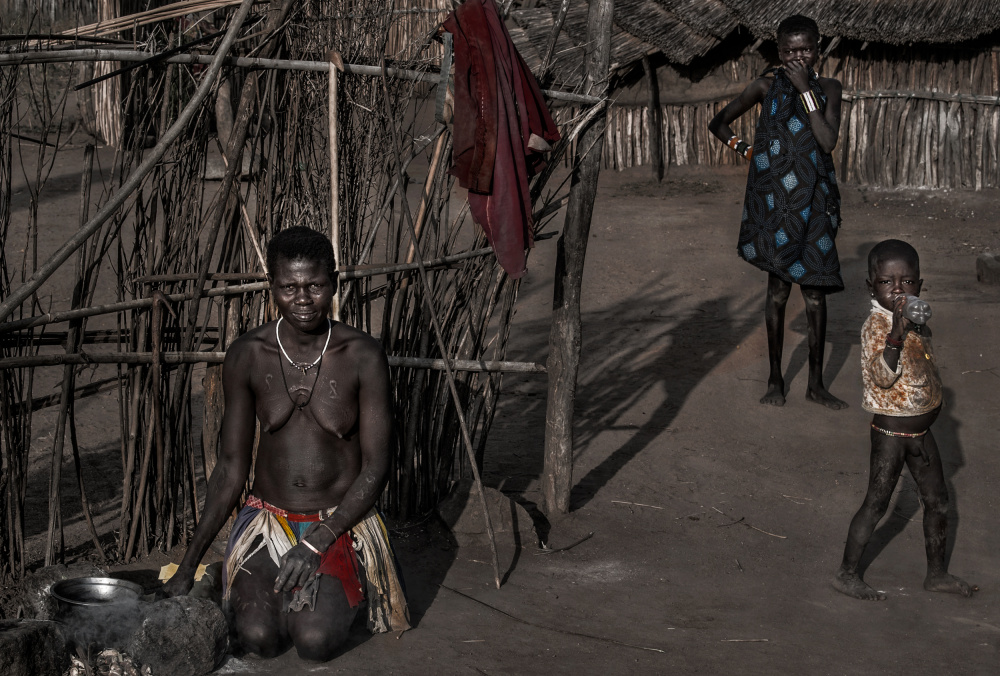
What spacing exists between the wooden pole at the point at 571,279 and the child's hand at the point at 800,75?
1.44m

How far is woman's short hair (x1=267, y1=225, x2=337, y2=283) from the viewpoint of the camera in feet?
10.3

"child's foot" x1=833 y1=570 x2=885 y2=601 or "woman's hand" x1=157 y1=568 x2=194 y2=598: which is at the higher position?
"woman's hand" x1=157 y1=568 x2=194 y2=598

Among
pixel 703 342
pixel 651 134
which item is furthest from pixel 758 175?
pixel 651 134

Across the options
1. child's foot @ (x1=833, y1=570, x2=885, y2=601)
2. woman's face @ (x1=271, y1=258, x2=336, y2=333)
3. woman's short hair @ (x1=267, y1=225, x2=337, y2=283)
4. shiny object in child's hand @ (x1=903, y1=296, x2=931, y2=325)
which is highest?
woman's short hair @ (x1=267, y1=225, x2=337, y2=283)

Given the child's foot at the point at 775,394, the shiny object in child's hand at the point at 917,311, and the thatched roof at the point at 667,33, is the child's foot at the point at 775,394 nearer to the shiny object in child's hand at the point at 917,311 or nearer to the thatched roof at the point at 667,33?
the shiny object in child's hand at the point at 917,311

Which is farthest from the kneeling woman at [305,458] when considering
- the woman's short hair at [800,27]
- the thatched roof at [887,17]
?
the thatched roof at [887,17]

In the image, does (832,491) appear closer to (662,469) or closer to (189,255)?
(662,469)

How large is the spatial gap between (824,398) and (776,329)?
0.43m

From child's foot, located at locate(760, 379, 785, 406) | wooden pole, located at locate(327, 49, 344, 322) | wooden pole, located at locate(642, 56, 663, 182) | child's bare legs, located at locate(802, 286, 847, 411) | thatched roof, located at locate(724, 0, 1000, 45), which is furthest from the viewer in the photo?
wooden pole, located at locate(642, 56, 663, 182)

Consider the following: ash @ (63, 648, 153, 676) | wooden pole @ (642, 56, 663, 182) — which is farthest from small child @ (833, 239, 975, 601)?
wooden pole @ (642, 56, 663, 182)

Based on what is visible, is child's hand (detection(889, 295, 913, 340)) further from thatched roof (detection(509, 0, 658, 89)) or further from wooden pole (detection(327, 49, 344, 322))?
thatched roof (detection(509, 0, 658, 89))

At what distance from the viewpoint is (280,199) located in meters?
3.98

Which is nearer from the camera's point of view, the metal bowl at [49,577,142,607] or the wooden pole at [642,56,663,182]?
the metal bowl at [49,577,142,607]

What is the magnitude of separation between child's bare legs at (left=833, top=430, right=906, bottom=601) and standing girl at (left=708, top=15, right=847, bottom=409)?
1.80m
